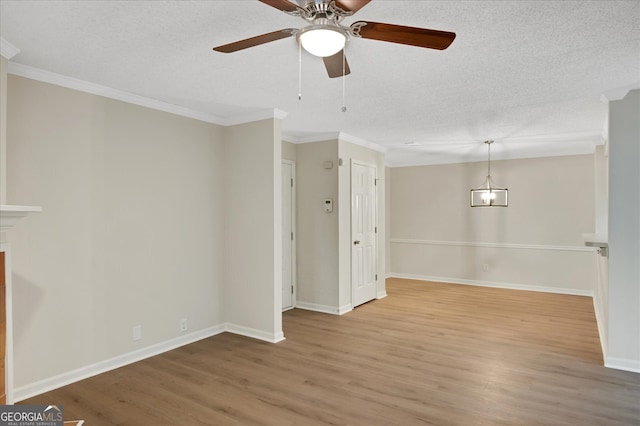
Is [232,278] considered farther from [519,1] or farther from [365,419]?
[519,1]

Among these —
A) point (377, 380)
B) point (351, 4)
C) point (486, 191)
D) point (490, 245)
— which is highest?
point (351, 4)

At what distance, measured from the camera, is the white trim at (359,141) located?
17.6 ft

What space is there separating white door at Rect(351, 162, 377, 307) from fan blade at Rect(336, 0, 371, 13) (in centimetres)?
394

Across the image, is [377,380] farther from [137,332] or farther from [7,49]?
[7,49]

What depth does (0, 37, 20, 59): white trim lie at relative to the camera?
2.44 m

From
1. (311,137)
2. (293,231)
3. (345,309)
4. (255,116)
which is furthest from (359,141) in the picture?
(345,309)

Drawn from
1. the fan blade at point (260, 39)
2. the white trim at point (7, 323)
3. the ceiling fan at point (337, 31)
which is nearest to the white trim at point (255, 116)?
the fan blade at point (260, 39)

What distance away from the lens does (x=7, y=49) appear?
8.24 feet

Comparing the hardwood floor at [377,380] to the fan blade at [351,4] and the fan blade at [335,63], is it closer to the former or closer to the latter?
the fan blade at [335,63]

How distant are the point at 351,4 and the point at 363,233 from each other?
447 cm

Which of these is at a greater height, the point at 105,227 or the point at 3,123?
the point at 3,123

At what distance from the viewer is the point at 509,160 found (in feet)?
23.5

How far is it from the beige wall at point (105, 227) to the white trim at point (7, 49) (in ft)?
1.19

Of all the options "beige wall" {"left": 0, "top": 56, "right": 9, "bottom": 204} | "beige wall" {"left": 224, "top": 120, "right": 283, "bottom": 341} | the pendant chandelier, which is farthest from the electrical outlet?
the pendant chandelier
